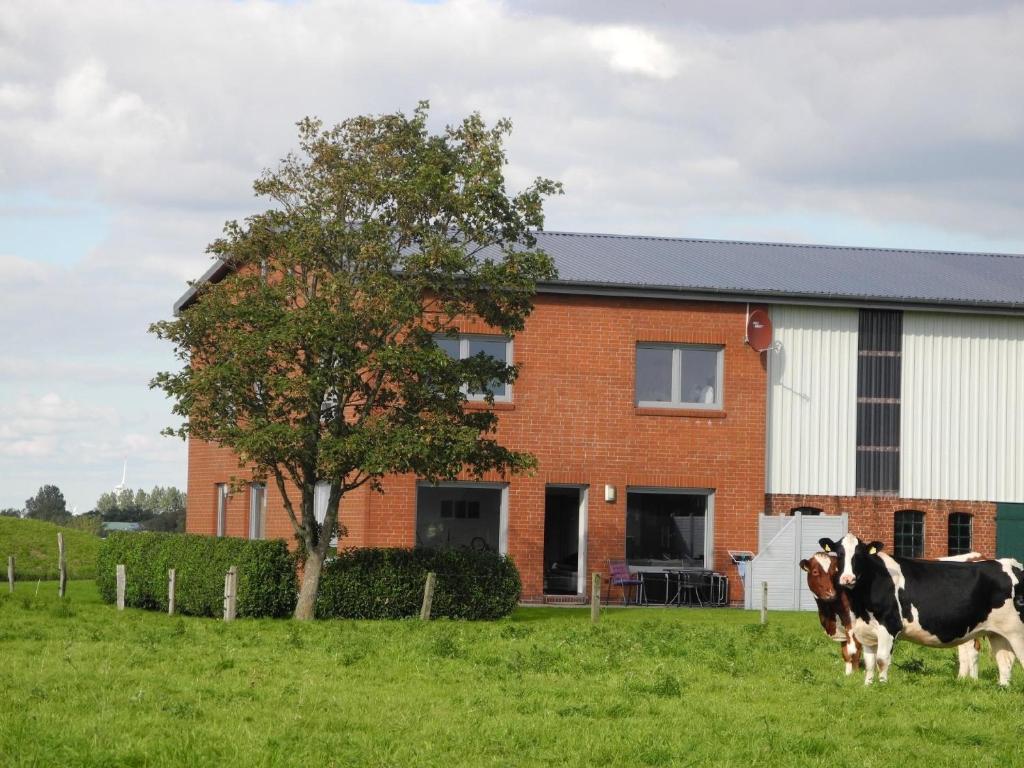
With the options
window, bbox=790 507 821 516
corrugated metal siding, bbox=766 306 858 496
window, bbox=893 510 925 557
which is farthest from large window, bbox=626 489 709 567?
window, bbox=893 510 925 557

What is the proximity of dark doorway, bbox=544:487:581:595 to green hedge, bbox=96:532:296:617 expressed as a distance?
25.9 ft

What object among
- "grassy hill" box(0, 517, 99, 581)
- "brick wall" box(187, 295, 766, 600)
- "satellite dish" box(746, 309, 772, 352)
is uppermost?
"satellite dish" box(746, 309, 772, 352)

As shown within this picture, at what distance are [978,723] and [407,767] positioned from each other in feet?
16.8

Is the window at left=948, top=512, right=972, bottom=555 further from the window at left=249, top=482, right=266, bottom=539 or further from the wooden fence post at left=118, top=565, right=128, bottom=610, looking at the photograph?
the wooden fence post at left=118, top=565, right=128, bottom=610

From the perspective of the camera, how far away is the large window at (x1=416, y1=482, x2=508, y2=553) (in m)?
30.8

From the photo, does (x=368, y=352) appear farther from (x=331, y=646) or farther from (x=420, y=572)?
(x=331, y=646)

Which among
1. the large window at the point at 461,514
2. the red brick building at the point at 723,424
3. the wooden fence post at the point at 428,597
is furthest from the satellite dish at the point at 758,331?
the wooden fence post at the point at 428,597

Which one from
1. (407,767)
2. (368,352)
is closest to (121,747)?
(407,767)

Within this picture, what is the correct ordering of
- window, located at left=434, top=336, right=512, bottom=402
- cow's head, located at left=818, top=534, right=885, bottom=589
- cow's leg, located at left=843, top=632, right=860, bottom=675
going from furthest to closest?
window, located at left=434, top=336, right=512, bottom=402
cow's leg, located at left=843, top=632, right=860, bottom=675
cow's head, located at left=818, top=534, right=885, bottom=589

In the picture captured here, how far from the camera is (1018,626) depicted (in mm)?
14414

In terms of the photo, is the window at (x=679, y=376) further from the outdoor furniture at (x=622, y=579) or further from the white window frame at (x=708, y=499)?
the outdoor furniture at (x=622, y=579)

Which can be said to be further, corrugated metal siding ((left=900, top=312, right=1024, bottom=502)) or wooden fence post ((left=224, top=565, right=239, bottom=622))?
corrugated metal siding ((left=900, top=312, right=1024, bottom=502))

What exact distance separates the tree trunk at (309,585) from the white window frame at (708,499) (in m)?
8.78

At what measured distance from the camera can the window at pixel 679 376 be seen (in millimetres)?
31719
